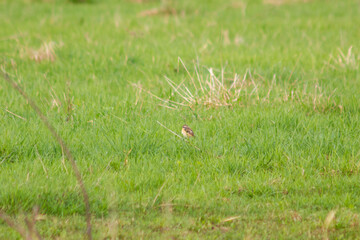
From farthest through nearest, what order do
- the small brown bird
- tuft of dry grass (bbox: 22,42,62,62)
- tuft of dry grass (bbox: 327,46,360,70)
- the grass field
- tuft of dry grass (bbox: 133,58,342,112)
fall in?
1. tuft of dry grass (bbox: 22,42,62,62)
2. tuft of dry grass (bbox: 327,46,360,70)
3. tuft of dry grass (bbox: 133,58,342,112)
4. the small brown bird
5. the grass field

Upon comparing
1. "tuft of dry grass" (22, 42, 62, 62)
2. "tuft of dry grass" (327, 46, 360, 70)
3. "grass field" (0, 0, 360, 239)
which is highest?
"tuft of dry grass" (327, 46, 360, 70)

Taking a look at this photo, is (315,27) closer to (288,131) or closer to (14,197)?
(288,131)

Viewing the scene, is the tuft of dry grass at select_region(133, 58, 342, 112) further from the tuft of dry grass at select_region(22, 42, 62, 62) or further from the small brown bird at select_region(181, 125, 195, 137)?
the tuft of dry grass at select_region(22, 42, 62, 62)

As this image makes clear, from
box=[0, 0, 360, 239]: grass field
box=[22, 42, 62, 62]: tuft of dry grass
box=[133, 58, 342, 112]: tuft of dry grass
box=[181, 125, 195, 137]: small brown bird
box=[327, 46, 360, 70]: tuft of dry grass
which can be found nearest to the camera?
box=[0, 0, 360, 239]: grass field

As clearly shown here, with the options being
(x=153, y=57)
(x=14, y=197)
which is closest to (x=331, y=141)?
(x=14, y=197)

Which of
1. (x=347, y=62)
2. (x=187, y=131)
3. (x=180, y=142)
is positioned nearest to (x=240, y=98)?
(x=187, y=131)

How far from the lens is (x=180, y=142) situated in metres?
4.32

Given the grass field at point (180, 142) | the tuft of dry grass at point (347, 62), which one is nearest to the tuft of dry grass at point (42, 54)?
the grass field at point (180, 142)

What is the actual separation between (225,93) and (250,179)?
1.86 metres

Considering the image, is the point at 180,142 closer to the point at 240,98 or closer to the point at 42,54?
the point at 240,98

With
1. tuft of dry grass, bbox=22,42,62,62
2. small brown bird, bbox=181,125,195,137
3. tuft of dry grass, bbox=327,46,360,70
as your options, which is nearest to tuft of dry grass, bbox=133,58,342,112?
small brown bird, bbox=181,125,195,137

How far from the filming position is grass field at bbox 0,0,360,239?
3205 millimetres

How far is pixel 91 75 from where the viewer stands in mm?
6719

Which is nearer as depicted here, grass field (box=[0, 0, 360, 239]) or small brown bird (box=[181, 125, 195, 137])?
grass field (box=[0, 0, 360, 239])
